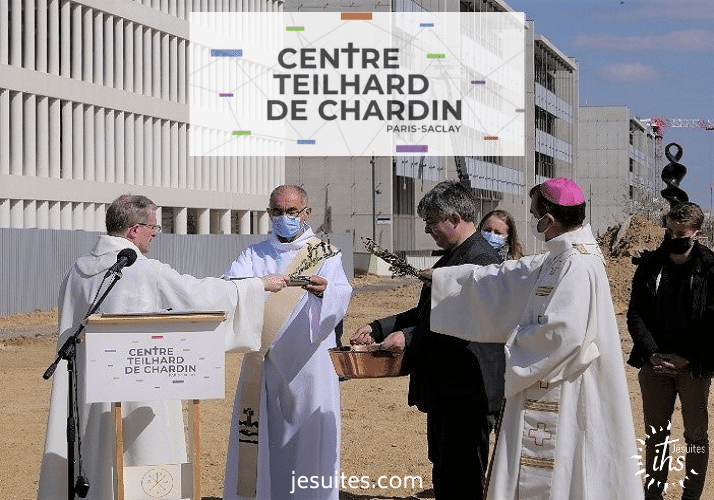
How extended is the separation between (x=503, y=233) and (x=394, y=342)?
2.02m

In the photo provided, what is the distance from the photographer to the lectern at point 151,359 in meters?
6.61

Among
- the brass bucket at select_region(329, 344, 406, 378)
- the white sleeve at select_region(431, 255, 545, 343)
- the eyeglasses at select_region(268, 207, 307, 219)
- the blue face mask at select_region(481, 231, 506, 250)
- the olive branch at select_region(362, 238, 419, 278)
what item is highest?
the eyeglasses at select_region(268, 207, 307, 219)

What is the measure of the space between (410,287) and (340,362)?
3938 cm

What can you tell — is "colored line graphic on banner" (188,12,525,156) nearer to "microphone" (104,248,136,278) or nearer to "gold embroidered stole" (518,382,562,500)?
"microphone" (104,248,136,278)

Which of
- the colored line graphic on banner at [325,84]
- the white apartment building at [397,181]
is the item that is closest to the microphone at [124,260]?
the colored line graphic on banner at [325,84]

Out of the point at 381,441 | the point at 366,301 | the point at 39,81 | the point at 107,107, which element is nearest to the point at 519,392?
the point at 381,441

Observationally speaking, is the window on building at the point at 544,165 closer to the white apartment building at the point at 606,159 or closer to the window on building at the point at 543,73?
the window on building at the point at 543,73

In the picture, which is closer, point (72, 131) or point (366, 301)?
point (366, 301)

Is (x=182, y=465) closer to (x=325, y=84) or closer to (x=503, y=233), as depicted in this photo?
(x=503, y=233)

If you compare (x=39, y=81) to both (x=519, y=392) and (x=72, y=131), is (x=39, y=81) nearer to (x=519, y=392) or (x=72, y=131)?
(x=72, y=131)

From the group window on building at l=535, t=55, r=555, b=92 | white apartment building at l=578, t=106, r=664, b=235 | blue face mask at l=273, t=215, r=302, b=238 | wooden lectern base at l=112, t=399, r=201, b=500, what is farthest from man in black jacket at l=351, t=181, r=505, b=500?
white apartment building at l=578, t=106, r=664, b=235

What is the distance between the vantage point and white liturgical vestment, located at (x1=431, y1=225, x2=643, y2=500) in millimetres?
6043

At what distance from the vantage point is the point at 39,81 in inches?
1563

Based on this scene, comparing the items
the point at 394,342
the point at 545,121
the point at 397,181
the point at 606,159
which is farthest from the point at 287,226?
the point at 606,159
